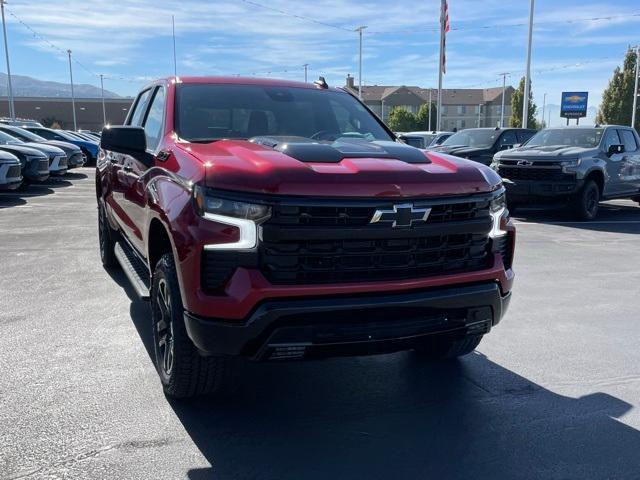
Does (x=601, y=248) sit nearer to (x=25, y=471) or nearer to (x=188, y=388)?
(x=188, y=388)

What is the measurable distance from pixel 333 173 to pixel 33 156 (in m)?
14.4

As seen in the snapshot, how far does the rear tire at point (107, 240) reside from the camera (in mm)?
6453

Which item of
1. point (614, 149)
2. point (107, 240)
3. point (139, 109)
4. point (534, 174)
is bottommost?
point (107, 240)

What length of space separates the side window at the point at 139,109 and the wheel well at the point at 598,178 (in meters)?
8.92

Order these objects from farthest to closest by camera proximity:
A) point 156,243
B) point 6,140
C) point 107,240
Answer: point 6,140, point 107,240, point 156,243

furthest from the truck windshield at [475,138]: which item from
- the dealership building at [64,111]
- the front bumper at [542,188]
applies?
the dealership building at [64,111]

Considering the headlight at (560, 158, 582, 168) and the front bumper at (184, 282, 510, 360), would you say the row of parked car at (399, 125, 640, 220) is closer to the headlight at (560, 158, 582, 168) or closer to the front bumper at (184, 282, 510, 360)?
the headlight at (560, 158, 582, 168)

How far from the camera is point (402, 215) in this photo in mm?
2998

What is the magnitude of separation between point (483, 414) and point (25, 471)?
95.0 inches

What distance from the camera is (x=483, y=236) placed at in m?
3.33

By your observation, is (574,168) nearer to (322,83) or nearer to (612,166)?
(612,166)

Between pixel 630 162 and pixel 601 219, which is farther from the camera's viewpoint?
pixel 630 162

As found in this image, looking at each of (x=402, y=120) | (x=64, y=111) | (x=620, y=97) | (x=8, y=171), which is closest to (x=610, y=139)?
(x=8, y=171)

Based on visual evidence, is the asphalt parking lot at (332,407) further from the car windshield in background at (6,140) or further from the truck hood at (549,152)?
the car windshield in background at (6,140)
